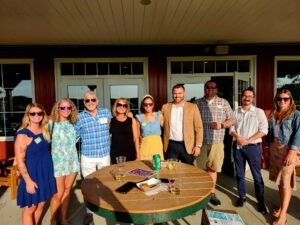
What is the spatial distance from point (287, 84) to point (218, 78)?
62.4 inches

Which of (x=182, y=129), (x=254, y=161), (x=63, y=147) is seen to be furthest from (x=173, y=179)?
(x=254, y=161)

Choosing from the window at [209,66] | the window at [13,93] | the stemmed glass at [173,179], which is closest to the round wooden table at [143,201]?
the stemmed glass at [173,179]

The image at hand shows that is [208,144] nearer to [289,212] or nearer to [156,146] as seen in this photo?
[156,146]

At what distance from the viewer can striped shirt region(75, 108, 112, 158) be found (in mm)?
2619

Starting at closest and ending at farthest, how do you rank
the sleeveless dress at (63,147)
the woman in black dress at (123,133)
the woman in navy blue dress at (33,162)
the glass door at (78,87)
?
the woman in navy blue dress at (33,162) < the sleeveless dress at (63,147) < the woman in black dress at (123,133) < the glass door at (78,87)

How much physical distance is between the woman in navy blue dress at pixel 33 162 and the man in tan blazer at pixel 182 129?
140 cm

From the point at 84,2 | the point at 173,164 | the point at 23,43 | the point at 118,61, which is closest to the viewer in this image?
the point at 173,164

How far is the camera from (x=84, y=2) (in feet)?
8.88

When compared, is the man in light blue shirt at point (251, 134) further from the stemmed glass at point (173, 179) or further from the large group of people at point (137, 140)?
the stemmed glass at point (173, 179)

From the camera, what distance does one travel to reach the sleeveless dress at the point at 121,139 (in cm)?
277

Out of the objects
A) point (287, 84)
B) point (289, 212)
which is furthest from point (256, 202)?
point (287, 84)

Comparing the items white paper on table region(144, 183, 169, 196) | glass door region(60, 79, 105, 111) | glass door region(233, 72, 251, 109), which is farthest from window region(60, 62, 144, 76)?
white paper on table region(144, 183, 169, 196)

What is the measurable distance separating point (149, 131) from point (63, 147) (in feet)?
3.25

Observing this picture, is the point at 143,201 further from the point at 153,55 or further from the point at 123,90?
the point at 153,55
